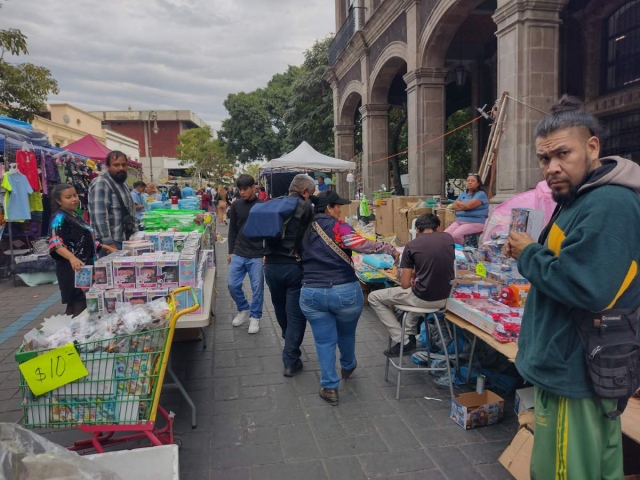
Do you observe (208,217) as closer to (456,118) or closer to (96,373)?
(96,373)

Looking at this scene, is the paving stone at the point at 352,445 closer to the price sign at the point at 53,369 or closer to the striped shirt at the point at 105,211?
the price sign at the point at 53,369

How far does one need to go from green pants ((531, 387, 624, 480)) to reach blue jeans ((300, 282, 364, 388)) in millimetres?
1980

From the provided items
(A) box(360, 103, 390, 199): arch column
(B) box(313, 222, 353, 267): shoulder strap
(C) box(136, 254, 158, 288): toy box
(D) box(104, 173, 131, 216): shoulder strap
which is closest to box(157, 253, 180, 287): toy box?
(C) box(136, 254, 158, 288): toy box

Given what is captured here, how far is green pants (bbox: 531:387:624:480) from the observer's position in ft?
6.09

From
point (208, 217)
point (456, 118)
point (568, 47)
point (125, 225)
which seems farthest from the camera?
point (456, 118)

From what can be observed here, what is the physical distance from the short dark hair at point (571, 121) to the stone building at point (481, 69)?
18.5 feet

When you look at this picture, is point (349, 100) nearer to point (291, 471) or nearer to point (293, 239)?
point (293, 239)

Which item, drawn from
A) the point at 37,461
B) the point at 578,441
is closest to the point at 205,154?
the point at 37,461

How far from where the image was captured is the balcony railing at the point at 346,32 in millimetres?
14922

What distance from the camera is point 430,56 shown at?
10523 mm

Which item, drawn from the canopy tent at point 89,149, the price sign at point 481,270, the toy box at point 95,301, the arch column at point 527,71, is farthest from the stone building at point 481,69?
the canopy tent at point 89,149

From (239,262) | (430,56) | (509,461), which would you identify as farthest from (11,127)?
(509,461)

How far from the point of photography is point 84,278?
3.59 metres

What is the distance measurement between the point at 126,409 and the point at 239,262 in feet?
10.6
